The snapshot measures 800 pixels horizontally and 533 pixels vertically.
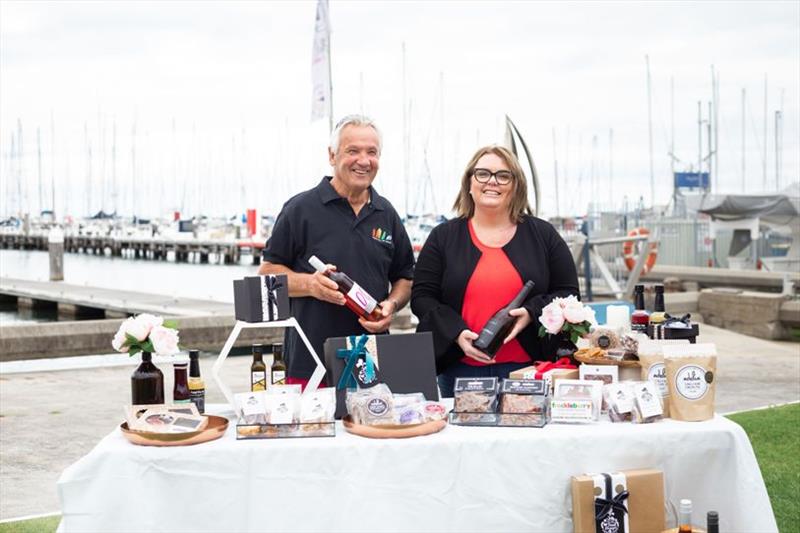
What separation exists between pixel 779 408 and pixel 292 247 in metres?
5.42

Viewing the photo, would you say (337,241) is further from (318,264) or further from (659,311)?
(659,311)

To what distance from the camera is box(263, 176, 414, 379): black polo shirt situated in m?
3.77

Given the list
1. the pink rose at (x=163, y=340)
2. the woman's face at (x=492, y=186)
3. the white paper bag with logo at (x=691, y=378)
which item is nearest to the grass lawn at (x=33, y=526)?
the pink rose at (x=163, y=340)

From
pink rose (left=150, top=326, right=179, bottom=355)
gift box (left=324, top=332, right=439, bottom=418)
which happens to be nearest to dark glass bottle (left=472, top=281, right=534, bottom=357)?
gift box (left=324, top=332, right=439, bottom=418)

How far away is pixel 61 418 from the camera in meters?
7.66

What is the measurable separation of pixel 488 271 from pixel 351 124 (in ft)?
2.47

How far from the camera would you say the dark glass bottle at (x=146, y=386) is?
10.5 feet

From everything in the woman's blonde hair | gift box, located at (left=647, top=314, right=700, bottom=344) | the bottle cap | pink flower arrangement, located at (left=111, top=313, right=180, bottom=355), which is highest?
the woman's blonde hair

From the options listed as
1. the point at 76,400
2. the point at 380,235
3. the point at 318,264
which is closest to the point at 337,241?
the point at 380,235

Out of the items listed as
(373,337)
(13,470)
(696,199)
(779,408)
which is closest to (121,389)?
(13,470)

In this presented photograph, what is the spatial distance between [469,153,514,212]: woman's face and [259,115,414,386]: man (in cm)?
39

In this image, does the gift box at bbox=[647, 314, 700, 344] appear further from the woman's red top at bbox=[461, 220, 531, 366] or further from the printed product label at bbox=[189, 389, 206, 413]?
→ the printed product label at bbox=[189, 389, 206, 413]

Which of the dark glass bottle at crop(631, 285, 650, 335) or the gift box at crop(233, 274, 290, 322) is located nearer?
the gift box at crop(233, 274, 290, 322)

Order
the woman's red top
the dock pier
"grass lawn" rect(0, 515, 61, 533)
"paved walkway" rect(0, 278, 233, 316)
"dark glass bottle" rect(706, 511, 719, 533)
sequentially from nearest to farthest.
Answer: "dark glass bottle" rect(706, 511, 719, 533), the woman's red top, "grass lawn" rect(0, 515, 61, 533), "paved walkway" rect(0, 278, 233, 316), the dock pier
